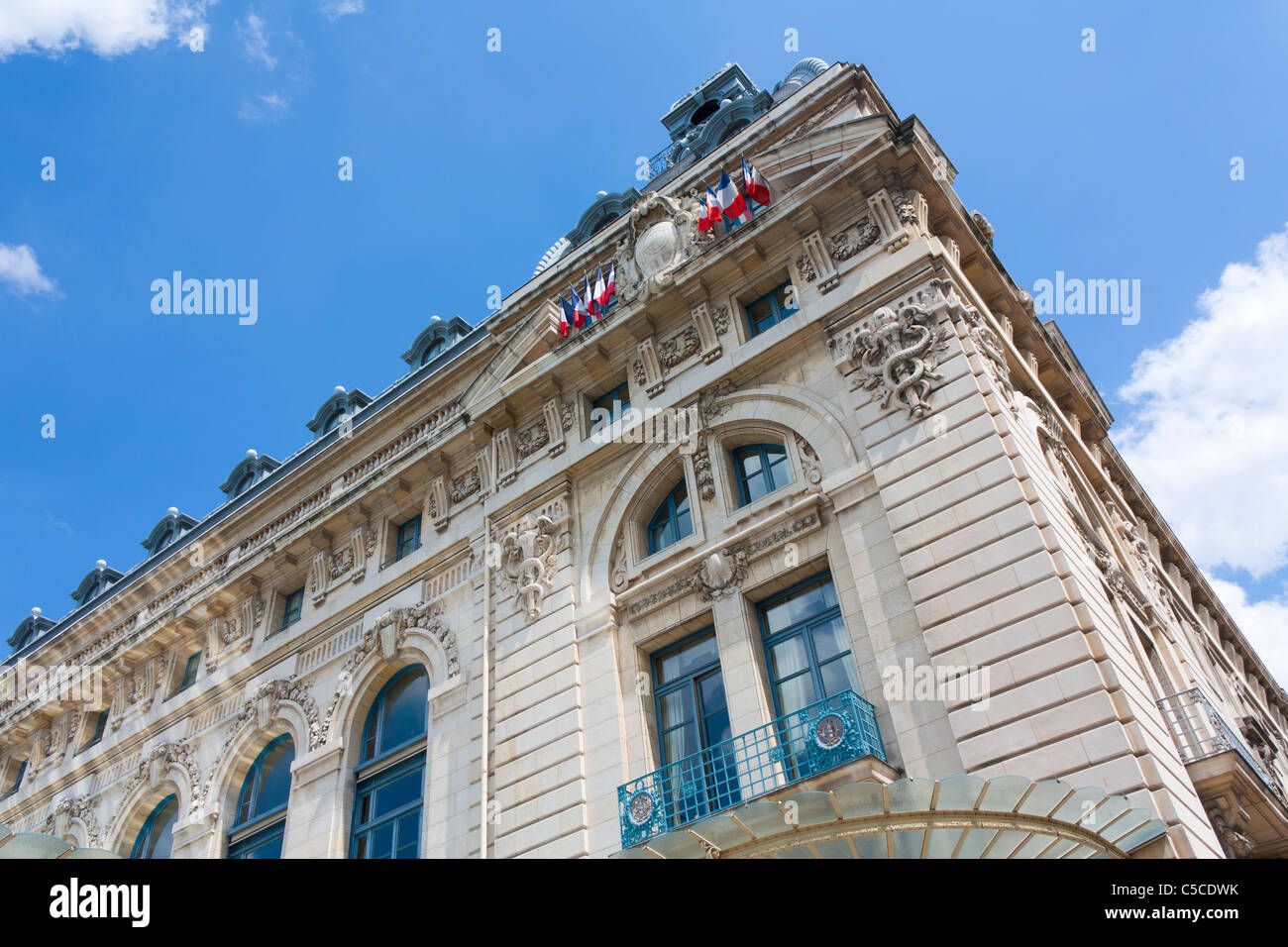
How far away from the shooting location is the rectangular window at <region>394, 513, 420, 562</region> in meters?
23.0

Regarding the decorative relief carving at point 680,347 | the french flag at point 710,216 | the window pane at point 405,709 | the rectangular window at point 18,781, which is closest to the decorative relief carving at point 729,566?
the decorative relief carving at point 680,347

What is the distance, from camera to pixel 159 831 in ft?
76.5

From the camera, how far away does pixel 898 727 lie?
44.1 ft

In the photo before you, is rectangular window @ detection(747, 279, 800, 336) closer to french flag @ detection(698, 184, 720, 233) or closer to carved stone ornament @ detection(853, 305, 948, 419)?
carved stone ornament @ detection(853, 305, 948, 419)

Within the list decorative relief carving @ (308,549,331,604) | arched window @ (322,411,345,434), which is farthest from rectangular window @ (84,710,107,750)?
arched window @ (322,411,345,434)

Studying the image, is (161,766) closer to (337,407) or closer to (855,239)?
(337,407)

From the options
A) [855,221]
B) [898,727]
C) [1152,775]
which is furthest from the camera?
[855,221]

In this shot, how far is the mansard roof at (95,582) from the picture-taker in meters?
36.3

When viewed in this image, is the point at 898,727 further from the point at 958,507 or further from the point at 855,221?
the point at 855,221

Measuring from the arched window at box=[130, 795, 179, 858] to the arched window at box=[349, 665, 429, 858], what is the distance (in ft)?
19.6

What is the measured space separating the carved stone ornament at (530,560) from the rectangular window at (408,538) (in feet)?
11.6

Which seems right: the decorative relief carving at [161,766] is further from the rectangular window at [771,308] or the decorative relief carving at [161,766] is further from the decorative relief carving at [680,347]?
the rectangular window at [771,308]
